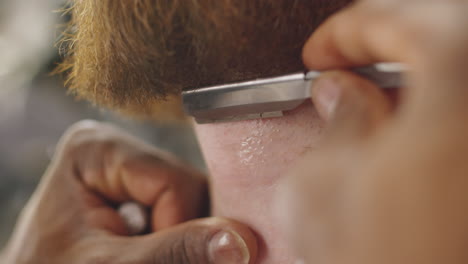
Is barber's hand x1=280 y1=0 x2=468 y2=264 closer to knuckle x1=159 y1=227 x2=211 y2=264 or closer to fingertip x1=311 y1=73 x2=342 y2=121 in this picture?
fingertip x1=311 y1=73 x2=342 y2=121

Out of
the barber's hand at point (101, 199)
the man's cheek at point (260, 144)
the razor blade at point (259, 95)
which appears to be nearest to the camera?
the razor blade at point (259, 95)

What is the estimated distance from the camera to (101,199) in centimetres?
78

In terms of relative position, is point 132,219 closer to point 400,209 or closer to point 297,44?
point 297,44

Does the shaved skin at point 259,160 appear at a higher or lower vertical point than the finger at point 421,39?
lower

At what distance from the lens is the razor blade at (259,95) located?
0.34 m

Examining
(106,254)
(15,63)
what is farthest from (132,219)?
(15,63)

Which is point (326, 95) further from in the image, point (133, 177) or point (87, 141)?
point (87, 141)

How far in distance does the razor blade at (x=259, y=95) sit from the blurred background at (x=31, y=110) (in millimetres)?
996

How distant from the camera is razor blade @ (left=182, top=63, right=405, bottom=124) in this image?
34 cm

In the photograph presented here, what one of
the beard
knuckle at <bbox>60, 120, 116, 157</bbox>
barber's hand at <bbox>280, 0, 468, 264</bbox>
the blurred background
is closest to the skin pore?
the beard

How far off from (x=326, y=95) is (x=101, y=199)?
0.55 meters

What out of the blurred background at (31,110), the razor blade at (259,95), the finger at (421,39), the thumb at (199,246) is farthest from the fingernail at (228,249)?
the blurred background at (31,110)

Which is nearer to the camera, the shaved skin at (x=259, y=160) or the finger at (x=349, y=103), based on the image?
the finger at (x=349, y=103)

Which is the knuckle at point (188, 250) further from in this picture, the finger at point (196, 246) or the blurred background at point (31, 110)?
the blurred background at point (31, 110)
